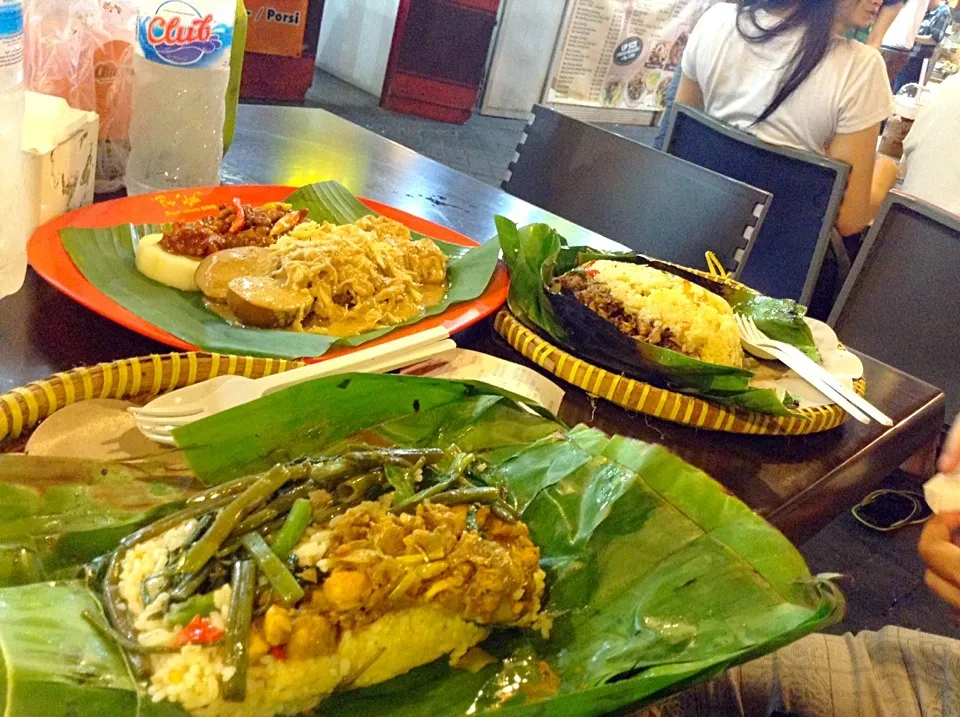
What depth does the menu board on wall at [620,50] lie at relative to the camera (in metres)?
8.47

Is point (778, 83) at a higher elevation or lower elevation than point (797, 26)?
lower

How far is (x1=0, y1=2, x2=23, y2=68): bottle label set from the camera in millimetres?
1123

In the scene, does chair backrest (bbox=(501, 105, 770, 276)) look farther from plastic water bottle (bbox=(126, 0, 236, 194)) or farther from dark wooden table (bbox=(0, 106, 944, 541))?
plastic water bottle (bbox=(126, 0, 236, 194))

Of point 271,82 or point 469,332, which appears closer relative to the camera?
point 469,332

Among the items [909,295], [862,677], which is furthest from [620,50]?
[862,677]

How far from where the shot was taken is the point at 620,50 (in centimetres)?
899

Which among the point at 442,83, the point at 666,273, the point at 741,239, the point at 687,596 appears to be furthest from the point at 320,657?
the point at 442,83

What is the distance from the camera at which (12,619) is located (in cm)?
73

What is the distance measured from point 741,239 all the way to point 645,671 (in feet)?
6.21

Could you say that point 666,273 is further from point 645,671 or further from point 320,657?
point 320,657

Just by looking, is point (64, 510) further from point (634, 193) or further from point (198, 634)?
point (634, 193)

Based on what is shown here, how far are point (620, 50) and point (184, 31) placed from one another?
8.22 metres

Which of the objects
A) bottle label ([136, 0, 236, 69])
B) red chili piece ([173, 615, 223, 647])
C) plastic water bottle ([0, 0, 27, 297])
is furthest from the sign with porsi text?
red chili piece ([173, 615, 223, 647])

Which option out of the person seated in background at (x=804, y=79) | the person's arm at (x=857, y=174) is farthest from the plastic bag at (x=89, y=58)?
the person's arm at (x=857, y=174)
